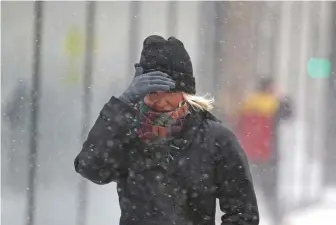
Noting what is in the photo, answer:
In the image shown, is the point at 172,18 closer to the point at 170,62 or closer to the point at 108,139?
the point at 170,62

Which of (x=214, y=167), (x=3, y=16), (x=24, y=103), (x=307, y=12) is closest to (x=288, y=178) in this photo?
(x=307, y=12)

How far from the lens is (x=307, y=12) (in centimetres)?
565

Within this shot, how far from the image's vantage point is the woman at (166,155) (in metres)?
2.35

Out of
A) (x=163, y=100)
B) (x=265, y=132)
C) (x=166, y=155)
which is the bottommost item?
(x=265, y=132)

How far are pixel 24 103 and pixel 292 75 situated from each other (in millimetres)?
2618

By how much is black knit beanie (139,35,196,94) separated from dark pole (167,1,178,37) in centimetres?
314

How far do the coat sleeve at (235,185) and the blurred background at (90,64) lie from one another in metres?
3.24

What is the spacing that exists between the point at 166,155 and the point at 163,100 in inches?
9.0

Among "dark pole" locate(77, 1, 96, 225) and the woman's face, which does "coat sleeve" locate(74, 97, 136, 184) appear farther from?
"dark pole" locate(77, 1, 96, 225)

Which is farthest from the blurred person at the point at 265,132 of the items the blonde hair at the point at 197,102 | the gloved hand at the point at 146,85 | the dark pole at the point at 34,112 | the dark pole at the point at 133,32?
the gloved hand at the point at 146,85

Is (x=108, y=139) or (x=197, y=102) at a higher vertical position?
(x=197, y=102)

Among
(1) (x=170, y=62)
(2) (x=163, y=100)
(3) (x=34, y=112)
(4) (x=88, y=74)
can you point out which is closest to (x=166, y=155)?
(2) (x=163, y=100)

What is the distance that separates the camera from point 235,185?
2346mm

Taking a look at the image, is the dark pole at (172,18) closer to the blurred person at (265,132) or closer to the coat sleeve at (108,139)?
the blurred person at (265,132)
